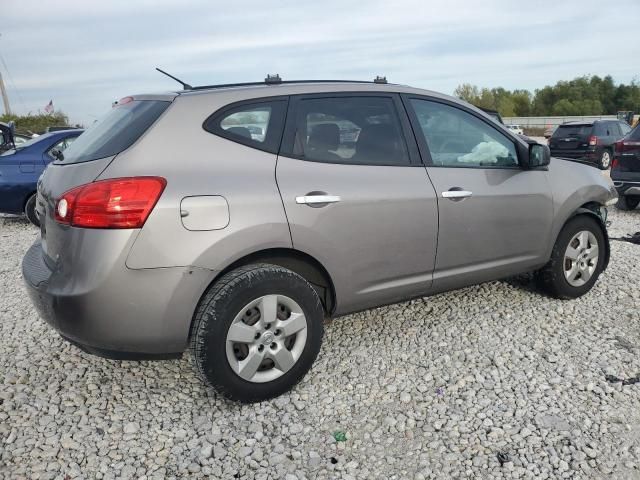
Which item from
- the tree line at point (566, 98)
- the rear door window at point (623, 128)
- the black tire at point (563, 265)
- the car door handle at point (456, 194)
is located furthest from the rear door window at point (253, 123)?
the tree line at point (566, 98)

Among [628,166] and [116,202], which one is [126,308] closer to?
[116,202]

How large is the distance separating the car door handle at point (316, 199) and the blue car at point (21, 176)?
6345 millimetres

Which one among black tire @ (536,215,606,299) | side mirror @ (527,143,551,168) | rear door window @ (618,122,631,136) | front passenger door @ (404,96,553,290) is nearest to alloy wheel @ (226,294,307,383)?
front passenger door @ (404,96,553,290)

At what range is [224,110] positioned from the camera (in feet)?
9.41

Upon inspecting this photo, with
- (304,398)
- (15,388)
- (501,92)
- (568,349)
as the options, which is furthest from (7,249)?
(501,92)

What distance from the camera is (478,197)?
3.63 meters

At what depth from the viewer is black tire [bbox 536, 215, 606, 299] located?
4227 millimetres

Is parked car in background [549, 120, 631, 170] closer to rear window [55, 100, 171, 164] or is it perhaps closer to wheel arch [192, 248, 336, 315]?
wheel arch [192, 248, 336, 315]

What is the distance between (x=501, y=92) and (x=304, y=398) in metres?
110

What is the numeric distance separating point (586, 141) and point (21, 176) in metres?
13.9

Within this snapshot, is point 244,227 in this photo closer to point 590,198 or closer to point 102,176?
point 102,176

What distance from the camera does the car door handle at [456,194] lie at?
137 inches

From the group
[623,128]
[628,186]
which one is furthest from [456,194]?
[623,128]

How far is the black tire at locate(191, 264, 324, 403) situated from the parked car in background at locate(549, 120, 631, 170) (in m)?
14.2
